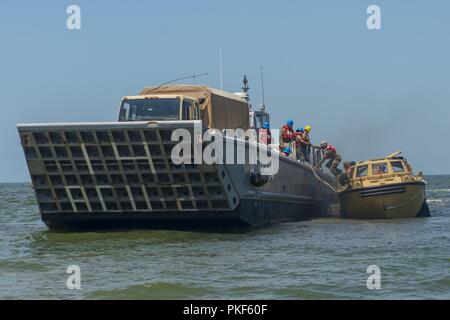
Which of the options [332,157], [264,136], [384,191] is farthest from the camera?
[332,157]

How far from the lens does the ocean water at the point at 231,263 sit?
1160 centimetres

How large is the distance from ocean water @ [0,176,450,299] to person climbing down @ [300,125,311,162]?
224 inches

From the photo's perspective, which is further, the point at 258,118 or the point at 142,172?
the point at 258,118

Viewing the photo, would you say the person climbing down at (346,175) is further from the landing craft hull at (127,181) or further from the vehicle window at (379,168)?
the landing craft hull at (127,181)

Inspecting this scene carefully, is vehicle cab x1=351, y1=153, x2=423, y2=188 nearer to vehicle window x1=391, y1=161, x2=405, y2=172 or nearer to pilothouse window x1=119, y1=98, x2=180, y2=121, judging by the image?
vehicle window x1=391, y1=161, x2=405, y2=172

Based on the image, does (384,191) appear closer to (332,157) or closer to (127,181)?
(332,157)

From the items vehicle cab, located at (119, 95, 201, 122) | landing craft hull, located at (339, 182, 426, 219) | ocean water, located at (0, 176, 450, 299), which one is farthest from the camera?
landing craft hull, located at (339, 182, 426, 219)

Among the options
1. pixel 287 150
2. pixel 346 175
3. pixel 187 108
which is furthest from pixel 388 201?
pixel 187 108

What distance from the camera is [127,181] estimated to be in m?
18.2

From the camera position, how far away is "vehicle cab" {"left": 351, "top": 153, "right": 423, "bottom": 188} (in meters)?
24.8

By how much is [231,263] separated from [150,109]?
5.75 metres

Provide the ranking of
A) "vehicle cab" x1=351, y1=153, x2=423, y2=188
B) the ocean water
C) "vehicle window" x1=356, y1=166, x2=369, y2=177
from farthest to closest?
"vehicle window" x1=356, y1=166, x2=369, y2=177
"vehicle cab" x1=351, y1=153, x2=423, y2=188
the ocean water

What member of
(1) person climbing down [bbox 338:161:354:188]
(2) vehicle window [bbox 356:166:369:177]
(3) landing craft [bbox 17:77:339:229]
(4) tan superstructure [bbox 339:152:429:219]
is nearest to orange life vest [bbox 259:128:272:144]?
(3) landing craft [bbox 17:77:339:229]

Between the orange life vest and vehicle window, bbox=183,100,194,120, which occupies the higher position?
vehicle window, bbox=183,100,194,120
